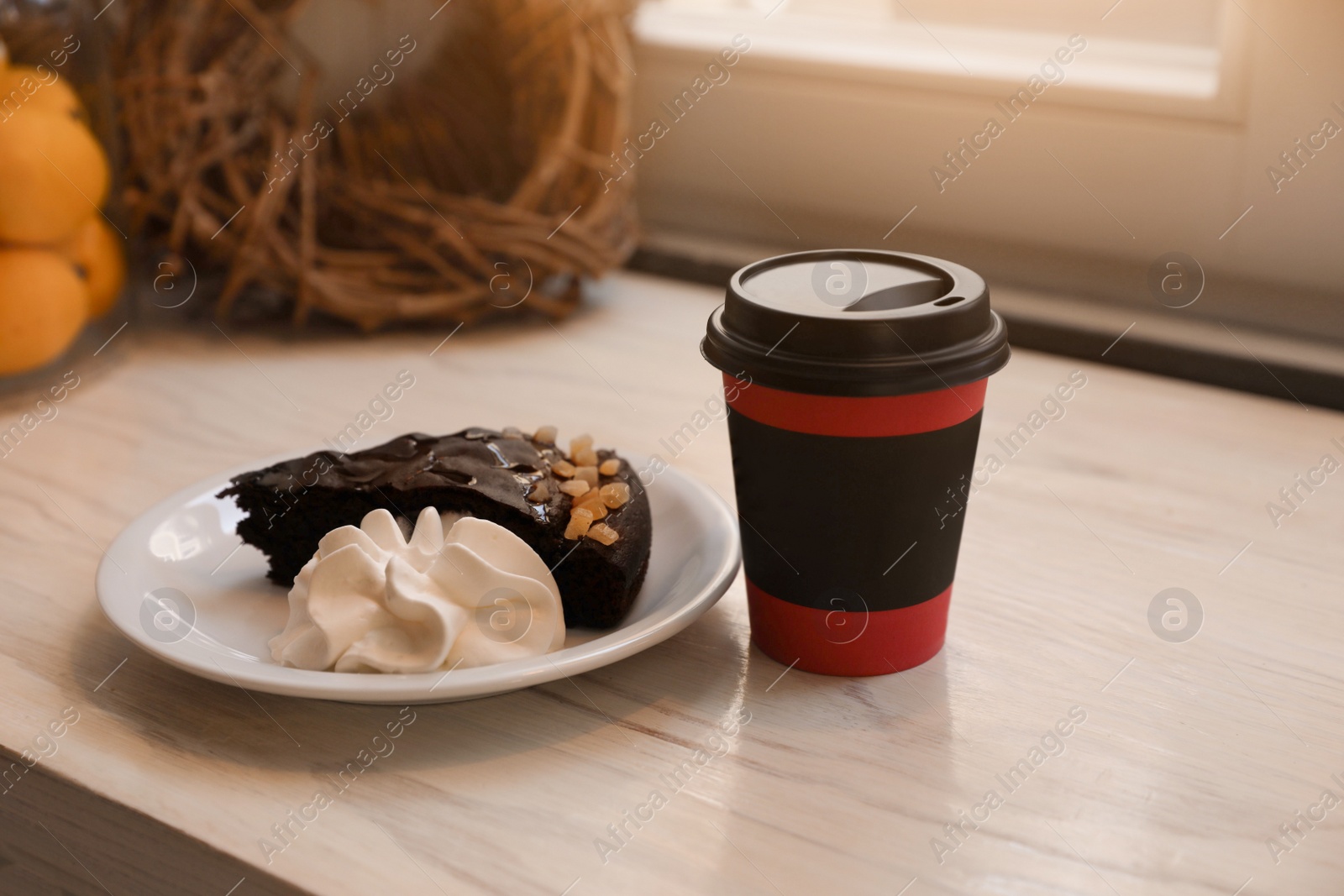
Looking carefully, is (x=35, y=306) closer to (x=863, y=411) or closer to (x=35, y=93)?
(x=35, y=93)

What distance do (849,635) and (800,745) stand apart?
7 cm

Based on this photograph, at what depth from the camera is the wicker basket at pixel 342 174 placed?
111 cm

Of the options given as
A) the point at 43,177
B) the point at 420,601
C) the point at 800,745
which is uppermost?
the point at 43,177

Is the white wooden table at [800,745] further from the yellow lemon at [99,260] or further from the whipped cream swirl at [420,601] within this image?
the yellow lemon at [99,260]

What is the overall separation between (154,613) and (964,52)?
1008 millimetres

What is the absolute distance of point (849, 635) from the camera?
0.62 m

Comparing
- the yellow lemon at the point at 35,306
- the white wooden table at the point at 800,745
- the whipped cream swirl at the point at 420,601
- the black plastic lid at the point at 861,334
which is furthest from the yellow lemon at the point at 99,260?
the black plastic lid at the point at 861,334

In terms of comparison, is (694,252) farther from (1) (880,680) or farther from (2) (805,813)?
(2) (805,813)

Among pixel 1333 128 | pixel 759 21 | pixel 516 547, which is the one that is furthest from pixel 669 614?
pixel 759 21

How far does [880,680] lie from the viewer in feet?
2.07

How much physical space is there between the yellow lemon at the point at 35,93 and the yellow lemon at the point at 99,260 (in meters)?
0.10

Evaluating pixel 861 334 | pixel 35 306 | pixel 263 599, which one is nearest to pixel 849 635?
pixel 861 334

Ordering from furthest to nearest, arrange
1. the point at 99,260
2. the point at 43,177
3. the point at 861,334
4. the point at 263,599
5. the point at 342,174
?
the point at 342,174
the point at 99,260
the point at 43,177
the point at 263,599
the point at 861,334

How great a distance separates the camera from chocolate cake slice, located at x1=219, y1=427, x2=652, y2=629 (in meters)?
0.63
